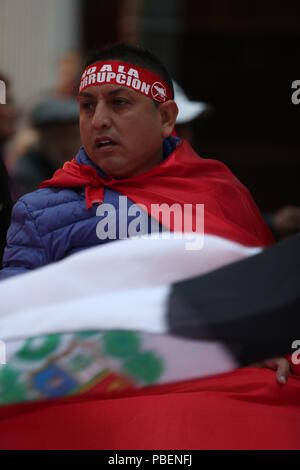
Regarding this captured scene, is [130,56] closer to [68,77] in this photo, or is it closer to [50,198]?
[50,198]

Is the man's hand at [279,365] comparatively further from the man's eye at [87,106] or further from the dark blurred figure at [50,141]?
the dark blurred figure at [50,141]

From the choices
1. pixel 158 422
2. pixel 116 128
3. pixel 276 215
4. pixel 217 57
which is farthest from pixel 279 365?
pixel 217 57

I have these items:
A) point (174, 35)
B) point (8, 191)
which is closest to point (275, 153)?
point (174, 35)

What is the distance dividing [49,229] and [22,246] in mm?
92

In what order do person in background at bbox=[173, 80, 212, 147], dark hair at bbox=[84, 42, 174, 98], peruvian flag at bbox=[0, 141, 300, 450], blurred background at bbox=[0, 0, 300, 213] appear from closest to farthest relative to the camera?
peruvian flag at bbox=[0, 141, 300, 450], dark hair at bbox=[84, 42, 174, 98], person in background at bbox=[173, 80, 212, 147], blurred background at bbox=[0, 0, 300, 213]

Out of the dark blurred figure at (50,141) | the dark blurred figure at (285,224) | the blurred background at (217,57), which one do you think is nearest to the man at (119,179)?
the dark blurred figure at (285,224)

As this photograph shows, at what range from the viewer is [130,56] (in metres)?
3.08

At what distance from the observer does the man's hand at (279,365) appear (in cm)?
278

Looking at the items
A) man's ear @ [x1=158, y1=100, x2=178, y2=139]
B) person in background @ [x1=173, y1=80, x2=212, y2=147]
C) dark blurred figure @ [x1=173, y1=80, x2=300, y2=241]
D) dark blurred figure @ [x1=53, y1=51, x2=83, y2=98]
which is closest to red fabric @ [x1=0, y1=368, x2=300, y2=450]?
man's ear @ [x1=158, y1=100, x2=178, y2=139]

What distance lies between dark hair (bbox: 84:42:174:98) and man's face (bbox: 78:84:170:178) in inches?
4.6

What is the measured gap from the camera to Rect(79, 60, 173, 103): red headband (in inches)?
117

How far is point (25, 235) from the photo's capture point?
2883 millimetres

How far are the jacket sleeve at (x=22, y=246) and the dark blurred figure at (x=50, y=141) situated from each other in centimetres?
206

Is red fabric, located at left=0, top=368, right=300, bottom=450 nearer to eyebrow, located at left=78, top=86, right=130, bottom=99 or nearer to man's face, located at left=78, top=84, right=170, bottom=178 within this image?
man's face, located at left=78, top=84, right=170, bottom=178
